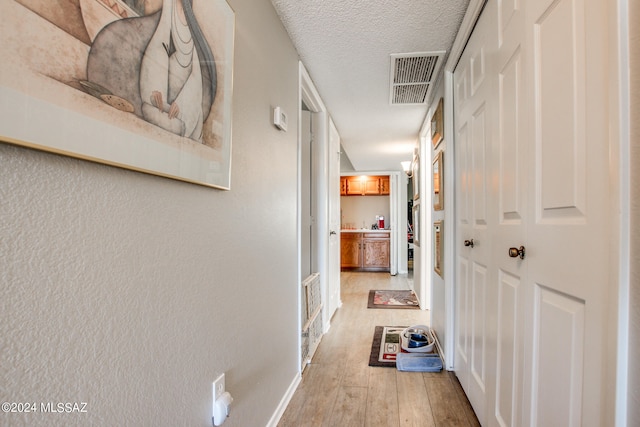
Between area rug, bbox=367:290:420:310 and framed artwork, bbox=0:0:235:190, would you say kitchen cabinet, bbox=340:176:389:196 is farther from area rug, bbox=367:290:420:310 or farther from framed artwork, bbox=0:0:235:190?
framed artwork, bbox=0:0:235:190

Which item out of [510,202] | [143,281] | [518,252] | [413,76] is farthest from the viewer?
[413,76]

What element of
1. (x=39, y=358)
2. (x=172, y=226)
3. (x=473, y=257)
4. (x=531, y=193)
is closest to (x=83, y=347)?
(x=39, y=358)

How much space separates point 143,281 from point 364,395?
5.32 feet

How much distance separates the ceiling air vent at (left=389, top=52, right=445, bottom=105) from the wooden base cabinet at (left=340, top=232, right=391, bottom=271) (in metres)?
4.17

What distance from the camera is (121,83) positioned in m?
0.70

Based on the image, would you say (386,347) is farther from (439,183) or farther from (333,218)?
(333,218)

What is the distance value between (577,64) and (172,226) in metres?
1.07

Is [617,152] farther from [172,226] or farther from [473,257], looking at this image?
[473,257]

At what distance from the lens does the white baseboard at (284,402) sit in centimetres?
168

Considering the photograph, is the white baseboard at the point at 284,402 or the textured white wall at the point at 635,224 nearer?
the textured white wall at the point at 635,224

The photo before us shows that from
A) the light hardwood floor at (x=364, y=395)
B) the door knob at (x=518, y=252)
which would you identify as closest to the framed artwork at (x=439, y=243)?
the light hardwood floor at (x=364, y=395)

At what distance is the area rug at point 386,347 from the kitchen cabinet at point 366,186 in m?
4.48

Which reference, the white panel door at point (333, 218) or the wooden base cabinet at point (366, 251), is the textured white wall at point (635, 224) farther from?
the wooden base cabinet at point (366, 251)

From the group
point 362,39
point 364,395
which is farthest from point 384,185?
point 364,395
